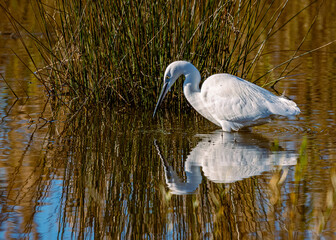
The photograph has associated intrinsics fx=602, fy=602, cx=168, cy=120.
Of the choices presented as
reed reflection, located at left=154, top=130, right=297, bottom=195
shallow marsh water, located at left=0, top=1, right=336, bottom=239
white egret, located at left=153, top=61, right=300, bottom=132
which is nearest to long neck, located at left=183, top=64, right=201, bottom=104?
white egret, located at left=153, top=61, right=300, bottom=132

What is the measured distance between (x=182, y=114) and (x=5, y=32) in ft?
22.4

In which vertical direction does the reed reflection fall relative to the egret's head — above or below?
below

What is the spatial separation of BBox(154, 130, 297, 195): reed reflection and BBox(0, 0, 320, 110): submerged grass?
4.04 feet

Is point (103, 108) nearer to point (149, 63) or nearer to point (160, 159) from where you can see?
point (149, 63)

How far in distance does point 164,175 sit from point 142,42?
260 centimetres

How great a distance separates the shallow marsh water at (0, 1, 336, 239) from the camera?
3.76 m

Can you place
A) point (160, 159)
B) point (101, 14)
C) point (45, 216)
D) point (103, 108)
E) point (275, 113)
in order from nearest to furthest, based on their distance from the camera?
point (45, 216)
point (160, 159)
point (275, 113)
point (101, 14)
point (103, 108)

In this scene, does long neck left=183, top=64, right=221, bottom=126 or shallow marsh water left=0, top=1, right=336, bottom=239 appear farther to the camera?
long neck left=183, top=64, right=221, bottom=126

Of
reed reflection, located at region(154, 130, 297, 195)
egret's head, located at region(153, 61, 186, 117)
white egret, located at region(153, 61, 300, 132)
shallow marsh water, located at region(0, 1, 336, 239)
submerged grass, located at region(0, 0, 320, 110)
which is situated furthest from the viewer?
submerged grass, located at region(0, 0, 320, 110)

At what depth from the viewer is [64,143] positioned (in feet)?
20.2

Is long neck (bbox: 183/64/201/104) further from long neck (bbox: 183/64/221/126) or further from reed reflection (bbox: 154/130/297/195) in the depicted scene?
reed reflection (bbox: 154/130/297/195)

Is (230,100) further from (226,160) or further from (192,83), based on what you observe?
(226,160)

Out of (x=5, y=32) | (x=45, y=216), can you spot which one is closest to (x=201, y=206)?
(x=45, y=216)

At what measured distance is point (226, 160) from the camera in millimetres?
5332
